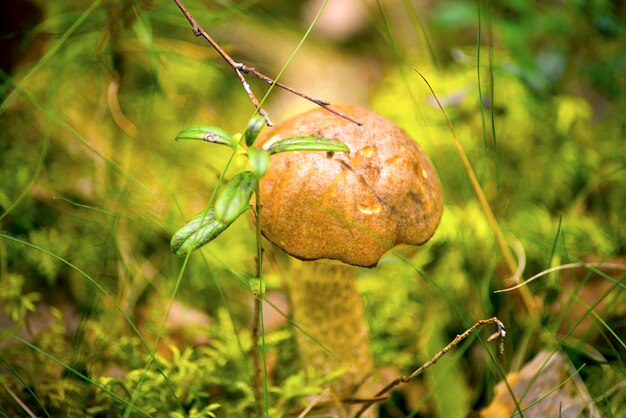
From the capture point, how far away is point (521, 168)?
1.87m

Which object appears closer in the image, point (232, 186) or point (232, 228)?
point (232, 186)

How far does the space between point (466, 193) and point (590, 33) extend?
776mm

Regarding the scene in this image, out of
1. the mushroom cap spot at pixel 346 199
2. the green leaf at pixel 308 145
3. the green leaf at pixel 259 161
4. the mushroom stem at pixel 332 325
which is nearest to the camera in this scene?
the green leaf at pixel 259 161

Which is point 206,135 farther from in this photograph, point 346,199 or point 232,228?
point 232,228

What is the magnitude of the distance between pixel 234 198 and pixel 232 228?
42.9 inches

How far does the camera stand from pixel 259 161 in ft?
2.25

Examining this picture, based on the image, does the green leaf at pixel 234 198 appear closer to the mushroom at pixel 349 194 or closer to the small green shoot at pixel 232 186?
the small green shoot at pixel 232 186

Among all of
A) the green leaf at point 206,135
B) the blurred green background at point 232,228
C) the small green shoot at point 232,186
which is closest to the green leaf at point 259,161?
the small green shoot at point 232,186

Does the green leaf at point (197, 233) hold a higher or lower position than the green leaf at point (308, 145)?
lower

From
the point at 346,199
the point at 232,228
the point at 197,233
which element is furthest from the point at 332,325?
the point at 232,228

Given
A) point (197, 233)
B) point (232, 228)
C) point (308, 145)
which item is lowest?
point (232, 228)

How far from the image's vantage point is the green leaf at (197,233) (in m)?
0.76

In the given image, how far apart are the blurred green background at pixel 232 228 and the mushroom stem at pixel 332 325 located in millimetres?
74

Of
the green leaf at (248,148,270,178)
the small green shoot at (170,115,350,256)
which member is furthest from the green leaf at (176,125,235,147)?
the green leaf at (248,148,270,178)
